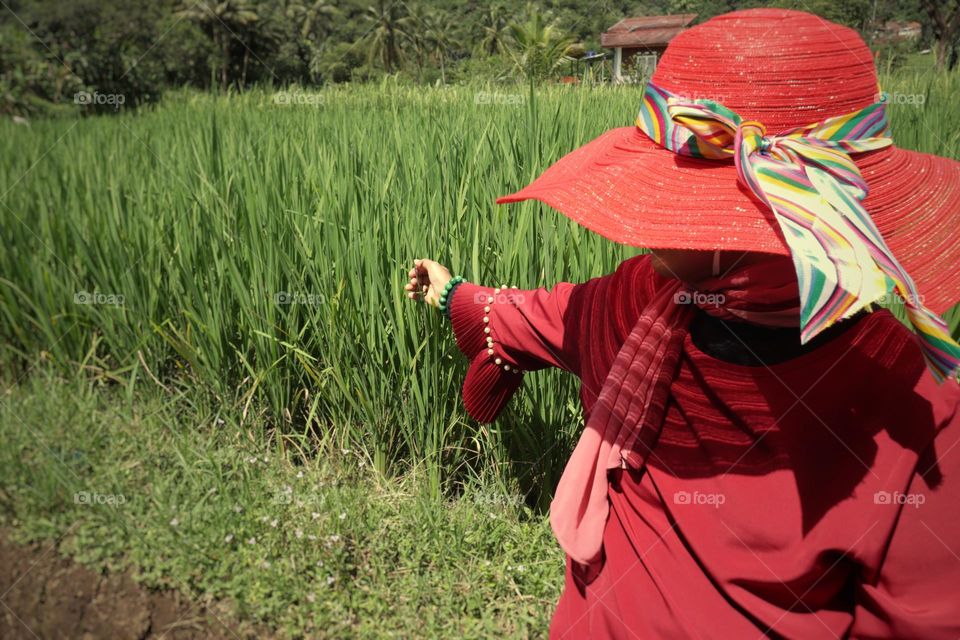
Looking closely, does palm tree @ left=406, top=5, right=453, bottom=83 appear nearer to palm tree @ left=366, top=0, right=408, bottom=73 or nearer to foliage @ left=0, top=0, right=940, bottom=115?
foliage @ left=0, top=0, right=940, bottom=115

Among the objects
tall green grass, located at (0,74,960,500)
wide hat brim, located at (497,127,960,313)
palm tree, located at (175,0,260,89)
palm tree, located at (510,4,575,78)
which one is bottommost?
tall green grass, located at (0,74,960,500)

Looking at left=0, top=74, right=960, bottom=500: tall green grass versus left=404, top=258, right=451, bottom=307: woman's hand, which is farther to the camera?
left=0, top=74, right=960, bottom=500: tall green grass

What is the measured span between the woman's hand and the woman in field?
16.1 inches

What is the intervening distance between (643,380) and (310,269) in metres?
1.28

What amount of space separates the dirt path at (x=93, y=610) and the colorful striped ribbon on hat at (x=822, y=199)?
1.43 m

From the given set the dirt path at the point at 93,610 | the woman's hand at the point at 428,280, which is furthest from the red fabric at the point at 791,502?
the dirt path at the point at 93,610

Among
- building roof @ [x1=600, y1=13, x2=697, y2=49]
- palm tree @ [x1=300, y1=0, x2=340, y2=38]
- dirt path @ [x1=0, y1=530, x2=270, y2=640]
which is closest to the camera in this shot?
dirt path @ [x1=0, y1=530, x2=270, y2=640]

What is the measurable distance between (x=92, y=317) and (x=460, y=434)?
1427mm

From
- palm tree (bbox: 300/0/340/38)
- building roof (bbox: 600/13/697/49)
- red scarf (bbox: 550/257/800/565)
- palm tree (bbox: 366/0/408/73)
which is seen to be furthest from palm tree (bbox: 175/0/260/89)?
red scarf (bbox: 550/257/800/565)

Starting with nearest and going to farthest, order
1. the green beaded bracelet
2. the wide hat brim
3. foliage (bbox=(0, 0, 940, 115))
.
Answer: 1. the wide hat brim
2. the green beaded bracelet
3. foliage (bbox=(0, 0, 940, 115))

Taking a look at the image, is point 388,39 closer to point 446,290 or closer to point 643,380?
point 446,290

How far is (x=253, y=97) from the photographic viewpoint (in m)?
5.73

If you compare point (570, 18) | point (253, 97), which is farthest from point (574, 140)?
point (253, 97)

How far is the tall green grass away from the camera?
1901 mm
